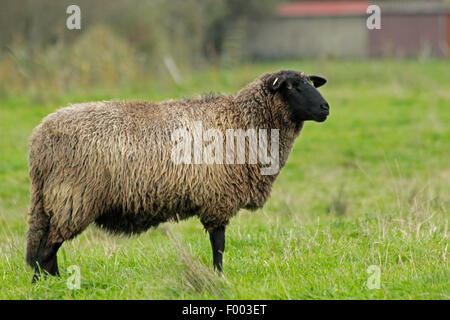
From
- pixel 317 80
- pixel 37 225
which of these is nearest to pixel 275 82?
pixel 317 80

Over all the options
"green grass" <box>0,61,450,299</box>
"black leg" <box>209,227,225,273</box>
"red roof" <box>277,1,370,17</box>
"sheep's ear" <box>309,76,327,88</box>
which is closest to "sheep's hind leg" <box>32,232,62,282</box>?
"green grass" <box>0,61,450,299</box>

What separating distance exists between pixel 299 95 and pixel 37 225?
112 inches

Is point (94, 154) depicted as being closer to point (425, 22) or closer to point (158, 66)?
point (158, 66)

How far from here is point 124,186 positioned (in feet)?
17.3

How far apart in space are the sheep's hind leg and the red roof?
3062 centimetres

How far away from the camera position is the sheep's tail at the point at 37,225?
17.7 ft

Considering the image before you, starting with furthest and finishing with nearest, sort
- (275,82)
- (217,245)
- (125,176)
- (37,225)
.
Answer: (275,82), (217,245), (37,225), (125,176)

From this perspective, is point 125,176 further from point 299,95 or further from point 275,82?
point 299,95

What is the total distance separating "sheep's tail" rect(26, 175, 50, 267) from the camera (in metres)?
5.41

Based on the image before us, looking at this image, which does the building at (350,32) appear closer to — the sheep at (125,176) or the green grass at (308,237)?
the green grass at (308,237)

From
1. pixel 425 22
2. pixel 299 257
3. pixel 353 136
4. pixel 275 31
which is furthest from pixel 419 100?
pixel 275 31

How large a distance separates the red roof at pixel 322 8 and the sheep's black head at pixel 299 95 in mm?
29097

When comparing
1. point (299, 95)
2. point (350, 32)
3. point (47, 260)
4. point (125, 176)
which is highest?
point (350, 32)

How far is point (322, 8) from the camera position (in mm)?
37656
